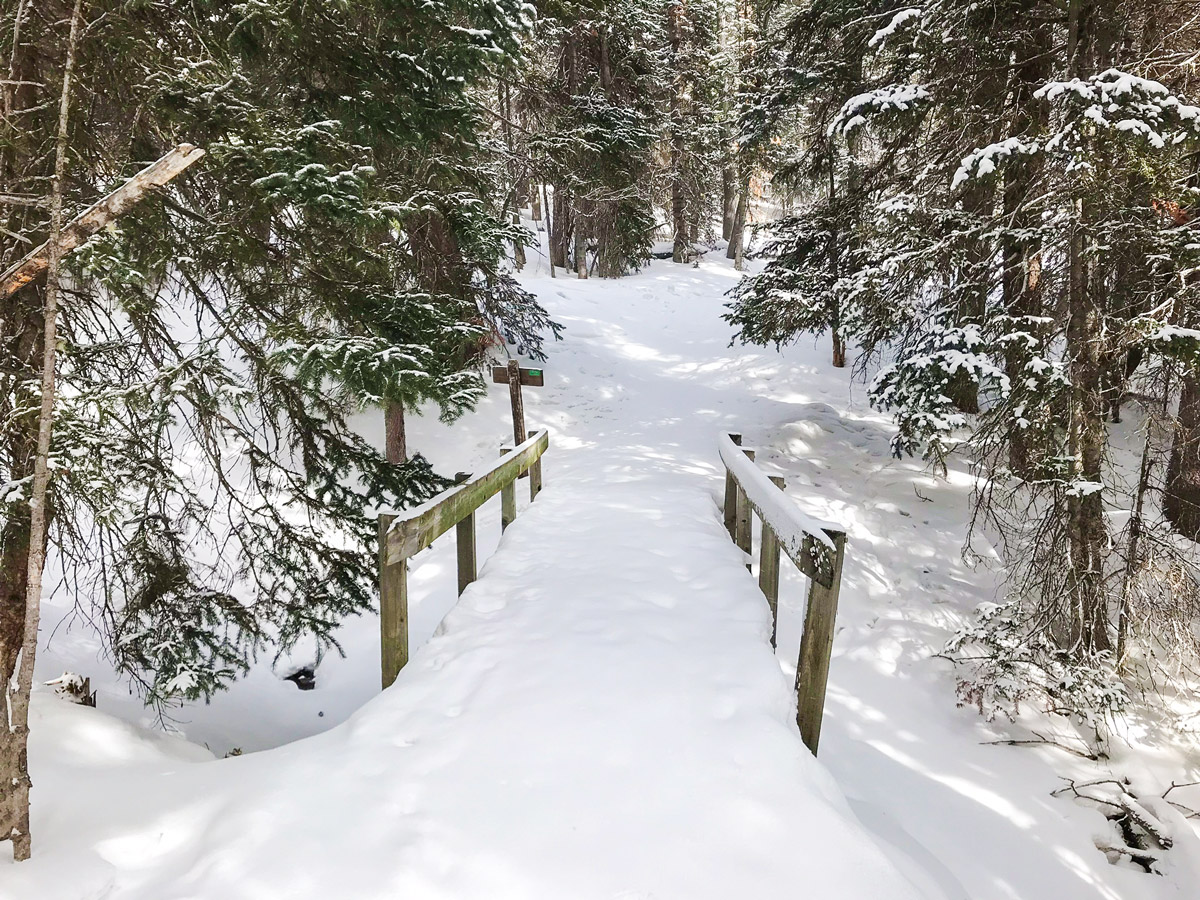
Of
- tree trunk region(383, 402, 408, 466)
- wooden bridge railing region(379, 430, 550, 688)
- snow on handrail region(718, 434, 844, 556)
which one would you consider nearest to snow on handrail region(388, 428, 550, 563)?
wooden bridge railing region(379, 430, 550, 688)

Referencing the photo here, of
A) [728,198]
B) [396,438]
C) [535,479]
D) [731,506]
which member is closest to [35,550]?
[731,506]

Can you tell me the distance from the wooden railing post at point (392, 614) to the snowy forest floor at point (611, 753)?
15cm

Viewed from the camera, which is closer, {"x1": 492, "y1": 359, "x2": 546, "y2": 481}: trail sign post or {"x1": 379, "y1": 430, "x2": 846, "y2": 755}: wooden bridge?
{"x1": 379, "y1": 430, "x2": 846, "y2": 755}: wooden bridge

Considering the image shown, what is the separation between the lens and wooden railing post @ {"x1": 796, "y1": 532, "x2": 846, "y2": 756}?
3.13m

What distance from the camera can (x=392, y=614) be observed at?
339cm

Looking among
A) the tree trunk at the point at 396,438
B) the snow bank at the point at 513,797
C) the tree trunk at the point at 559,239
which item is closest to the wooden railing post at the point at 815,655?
the snow bank at the point at 513,797

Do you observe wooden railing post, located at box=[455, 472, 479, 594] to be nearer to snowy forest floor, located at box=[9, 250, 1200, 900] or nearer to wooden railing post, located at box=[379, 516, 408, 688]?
snowy forest floor, located at box=[9, 250, 1200, 900]

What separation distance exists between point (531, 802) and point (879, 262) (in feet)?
21.1

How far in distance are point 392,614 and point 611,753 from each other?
1424mm

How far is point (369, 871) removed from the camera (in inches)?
81.7

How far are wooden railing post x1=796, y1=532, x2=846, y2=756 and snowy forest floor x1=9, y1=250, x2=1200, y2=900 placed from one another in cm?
13

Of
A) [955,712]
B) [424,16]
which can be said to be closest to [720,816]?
[955,712]

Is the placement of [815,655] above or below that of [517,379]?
below

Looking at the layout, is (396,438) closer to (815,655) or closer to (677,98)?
(815,655)
